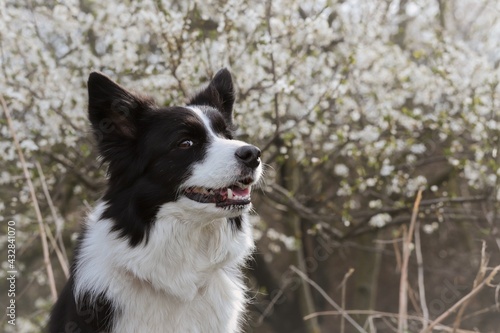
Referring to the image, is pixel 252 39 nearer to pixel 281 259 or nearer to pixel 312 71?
pixel 312 71

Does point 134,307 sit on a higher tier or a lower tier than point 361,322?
higher

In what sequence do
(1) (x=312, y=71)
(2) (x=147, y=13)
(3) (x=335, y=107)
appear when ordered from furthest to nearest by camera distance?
(3) (x=335, y=107), (1) (x=312, y=71), (2) (x=147, y=13)

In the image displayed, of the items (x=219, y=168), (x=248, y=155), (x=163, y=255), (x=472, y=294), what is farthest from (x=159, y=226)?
(x=472, y=294)

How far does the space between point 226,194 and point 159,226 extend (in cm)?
52

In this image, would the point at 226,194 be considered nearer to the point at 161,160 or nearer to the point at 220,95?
the point at 161,160

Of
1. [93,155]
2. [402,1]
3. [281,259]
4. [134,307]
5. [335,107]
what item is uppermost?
[402,1]

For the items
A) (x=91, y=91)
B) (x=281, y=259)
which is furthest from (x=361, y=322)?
(x=91, y=91)

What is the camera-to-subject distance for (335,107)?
978 cm

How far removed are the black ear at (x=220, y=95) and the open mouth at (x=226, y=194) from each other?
915mm

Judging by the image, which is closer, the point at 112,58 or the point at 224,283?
the point at 224,283

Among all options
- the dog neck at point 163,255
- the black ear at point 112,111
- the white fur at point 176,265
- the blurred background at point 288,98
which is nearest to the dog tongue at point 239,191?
the white fur at point 176,265

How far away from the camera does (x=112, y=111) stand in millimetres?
4105

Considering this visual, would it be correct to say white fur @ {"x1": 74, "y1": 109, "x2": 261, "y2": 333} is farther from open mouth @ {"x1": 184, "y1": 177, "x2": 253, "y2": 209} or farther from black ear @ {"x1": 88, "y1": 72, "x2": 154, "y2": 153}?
black ear @ {"x1": 88, "y1": 72, "x2": 154, "y2": 153}

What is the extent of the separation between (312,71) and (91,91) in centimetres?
553
